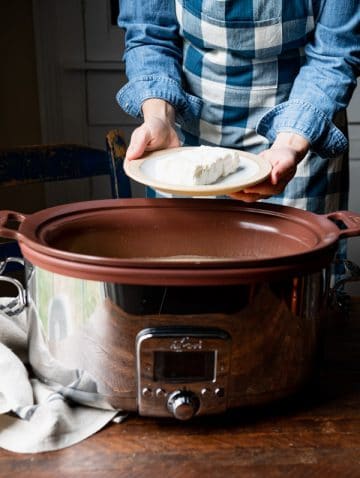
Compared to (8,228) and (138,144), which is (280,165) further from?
(8,228)

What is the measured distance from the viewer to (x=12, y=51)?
5.89ft

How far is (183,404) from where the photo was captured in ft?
1.85

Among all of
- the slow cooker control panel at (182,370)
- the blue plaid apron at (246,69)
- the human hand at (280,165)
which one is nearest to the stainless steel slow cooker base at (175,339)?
the slow cooker control panel at (182,370)

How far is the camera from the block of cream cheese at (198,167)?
74cm

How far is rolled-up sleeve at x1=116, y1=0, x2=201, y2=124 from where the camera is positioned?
39.5 inches

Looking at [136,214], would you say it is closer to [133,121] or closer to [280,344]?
[280,344]

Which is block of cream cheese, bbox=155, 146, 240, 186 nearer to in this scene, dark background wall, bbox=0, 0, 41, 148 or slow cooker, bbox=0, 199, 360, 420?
slow cooker, bbox=0, 199, 360, 420

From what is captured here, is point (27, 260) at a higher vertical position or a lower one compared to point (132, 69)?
lower

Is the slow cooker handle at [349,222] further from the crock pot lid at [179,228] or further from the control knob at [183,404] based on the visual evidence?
the control knob at [183,404]

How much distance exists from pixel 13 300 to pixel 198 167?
31cm

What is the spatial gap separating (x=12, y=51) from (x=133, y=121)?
47 cm

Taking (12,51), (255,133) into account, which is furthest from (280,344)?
(12,51)

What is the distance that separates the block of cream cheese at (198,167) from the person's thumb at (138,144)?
39 millimetres

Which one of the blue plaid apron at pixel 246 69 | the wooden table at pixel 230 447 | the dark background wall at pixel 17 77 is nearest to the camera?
the wooden table at pixel 230 447
